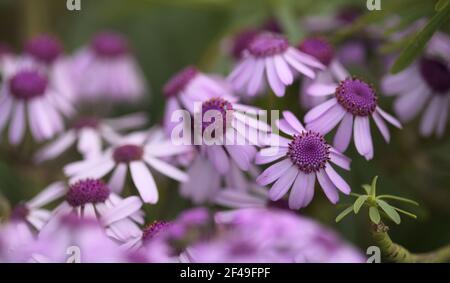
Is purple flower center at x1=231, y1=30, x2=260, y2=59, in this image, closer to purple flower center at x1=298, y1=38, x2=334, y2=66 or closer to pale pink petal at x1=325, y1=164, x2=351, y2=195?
purple flower center at x1=298, y1=38, x2=334, y2=66

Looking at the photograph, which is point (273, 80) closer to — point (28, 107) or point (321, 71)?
point (321, 71)

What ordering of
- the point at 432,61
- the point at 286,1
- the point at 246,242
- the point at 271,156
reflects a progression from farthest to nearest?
1. the point at 286,1
2. the point at 432,61
3. the point at 271,156
4. the point at 246,242

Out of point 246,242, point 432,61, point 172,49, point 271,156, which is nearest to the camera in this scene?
point 246,242

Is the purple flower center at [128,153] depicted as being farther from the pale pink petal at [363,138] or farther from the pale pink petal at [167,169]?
the pale pink petal at [363,138]

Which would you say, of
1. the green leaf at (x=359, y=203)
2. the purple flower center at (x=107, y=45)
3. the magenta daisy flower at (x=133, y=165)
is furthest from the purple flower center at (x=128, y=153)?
the purple flower center at (x=107, y=45)

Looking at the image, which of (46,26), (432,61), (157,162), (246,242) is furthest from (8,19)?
(246,242)

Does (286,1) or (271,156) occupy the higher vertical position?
(286,1)

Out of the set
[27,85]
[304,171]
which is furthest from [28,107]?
[304,171]

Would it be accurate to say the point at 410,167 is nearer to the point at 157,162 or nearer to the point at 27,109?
the point at 157,162
